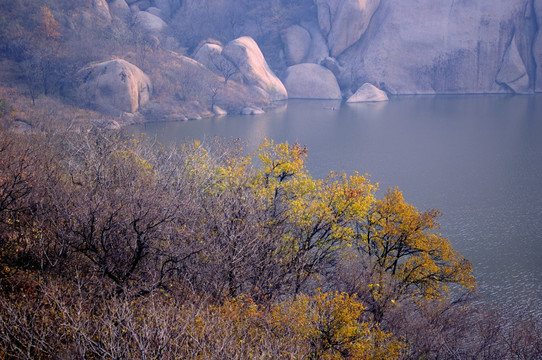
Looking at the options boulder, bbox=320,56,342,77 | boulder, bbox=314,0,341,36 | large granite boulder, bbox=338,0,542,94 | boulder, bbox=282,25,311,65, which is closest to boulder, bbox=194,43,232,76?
boulder, bbox=320,56,342,77

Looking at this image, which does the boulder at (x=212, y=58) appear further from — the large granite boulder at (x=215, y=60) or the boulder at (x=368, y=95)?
the boulder at (x=368, y=95)

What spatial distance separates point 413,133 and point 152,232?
140 feet

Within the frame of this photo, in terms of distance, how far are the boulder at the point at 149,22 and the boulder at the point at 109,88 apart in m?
26.7

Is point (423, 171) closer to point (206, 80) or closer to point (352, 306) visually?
point (352, 306)

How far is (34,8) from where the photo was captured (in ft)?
187

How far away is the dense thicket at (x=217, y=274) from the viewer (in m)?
9.40

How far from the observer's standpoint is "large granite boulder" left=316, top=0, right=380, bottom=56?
9050 centimetres

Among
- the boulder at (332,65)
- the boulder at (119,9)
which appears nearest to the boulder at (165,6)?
the boulder at (119,9)

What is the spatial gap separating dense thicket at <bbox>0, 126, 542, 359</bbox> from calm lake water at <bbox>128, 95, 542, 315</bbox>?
4.84m

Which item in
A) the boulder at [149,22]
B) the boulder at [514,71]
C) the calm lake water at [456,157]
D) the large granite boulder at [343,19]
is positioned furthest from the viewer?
the large granite boulder at [343,19]

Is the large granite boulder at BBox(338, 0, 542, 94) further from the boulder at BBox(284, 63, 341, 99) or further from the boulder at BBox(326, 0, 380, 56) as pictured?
the boulder at BBox(284, 63, 341, 99)

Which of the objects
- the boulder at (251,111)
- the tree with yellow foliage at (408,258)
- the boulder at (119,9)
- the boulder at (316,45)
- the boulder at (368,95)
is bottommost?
the tree with yellow foliage at (408,258)

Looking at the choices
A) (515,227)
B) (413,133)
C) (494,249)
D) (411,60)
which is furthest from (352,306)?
(411,60)

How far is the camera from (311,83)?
86.8 metres
